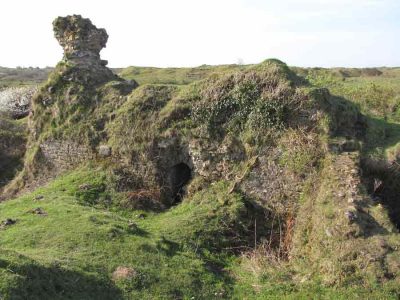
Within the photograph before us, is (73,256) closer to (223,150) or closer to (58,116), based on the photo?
(223,150)

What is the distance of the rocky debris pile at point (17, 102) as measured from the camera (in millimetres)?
29609

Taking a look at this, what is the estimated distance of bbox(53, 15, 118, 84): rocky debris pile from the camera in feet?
66.1

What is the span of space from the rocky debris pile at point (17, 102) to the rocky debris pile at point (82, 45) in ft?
32.9

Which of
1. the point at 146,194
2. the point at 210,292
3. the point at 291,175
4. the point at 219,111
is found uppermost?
the point at 219,111

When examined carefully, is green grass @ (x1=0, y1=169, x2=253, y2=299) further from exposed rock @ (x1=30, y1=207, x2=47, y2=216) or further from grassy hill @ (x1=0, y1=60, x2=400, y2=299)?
exposed rock @ (x1=30, y1=207, x2=47, y2=216)

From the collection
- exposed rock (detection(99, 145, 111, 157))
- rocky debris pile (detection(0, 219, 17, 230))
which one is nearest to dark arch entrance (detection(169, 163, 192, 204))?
exposed rock (detection(99, 145, 111, 157))

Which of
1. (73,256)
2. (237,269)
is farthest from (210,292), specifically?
(73,256)

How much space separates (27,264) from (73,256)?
1954 millimetres

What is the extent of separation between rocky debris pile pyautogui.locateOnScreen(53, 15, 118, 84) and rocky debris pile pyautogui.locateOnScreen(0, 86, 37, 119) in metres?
10.0

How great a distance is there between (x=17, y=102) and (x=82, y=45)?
1220 cm

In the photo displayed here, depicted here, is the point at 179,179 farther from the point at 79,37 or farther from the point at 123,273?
the point at 79,37

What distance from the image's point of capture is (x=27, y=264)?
9.62 meters

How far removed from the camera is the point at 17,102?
30.8 meters

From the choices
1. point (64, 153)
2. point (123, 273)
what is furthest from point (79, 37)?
point (123, 273)
